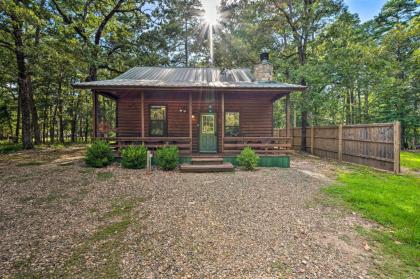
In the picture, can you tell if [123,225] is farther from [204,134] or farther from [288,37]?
[288,37]

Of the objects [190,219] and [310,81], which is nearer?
[190,219]

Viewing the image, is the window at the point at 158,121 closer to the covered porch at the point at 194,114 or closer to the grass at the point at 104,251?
the covered porch at the point at 194,114

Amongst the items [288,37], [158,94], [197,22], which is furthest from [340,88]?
[197,22]

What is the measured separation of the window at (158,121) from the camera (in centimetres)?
1112

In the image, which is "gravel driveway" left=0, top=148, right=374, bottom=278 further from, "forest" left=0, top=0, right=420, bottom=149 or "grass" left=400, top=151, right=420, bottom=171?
"forest" left=0, top=0, right=420, bottom=149

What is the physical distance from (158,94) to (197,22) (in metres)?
12.3

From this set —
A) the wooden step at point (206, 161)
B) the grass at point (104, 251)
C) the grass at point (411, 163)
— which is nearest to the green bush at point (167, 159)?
the wooden step at point (206, 161)

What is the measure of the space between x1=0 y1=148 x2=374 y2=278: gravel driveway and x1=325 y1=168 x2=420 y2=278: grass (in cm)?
34

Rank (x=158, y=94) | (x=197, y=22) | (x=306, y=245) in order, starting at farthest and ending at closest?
(x=197, y=22) < (x=158, y=94) < (x=306, y=245)

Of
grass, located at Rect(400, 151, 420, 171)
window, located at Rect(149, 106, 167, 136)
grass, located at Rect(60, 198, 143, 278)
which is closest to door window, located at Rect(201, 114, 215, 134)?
window, located at Rect(149, 106, 167, 136)

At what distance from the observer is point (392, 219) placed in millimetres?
4094

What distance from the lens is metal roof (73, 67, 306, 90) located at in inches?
352

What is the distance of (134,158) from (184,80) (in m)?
4.84

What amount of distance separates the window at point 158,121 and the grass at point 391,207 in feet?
26.4
